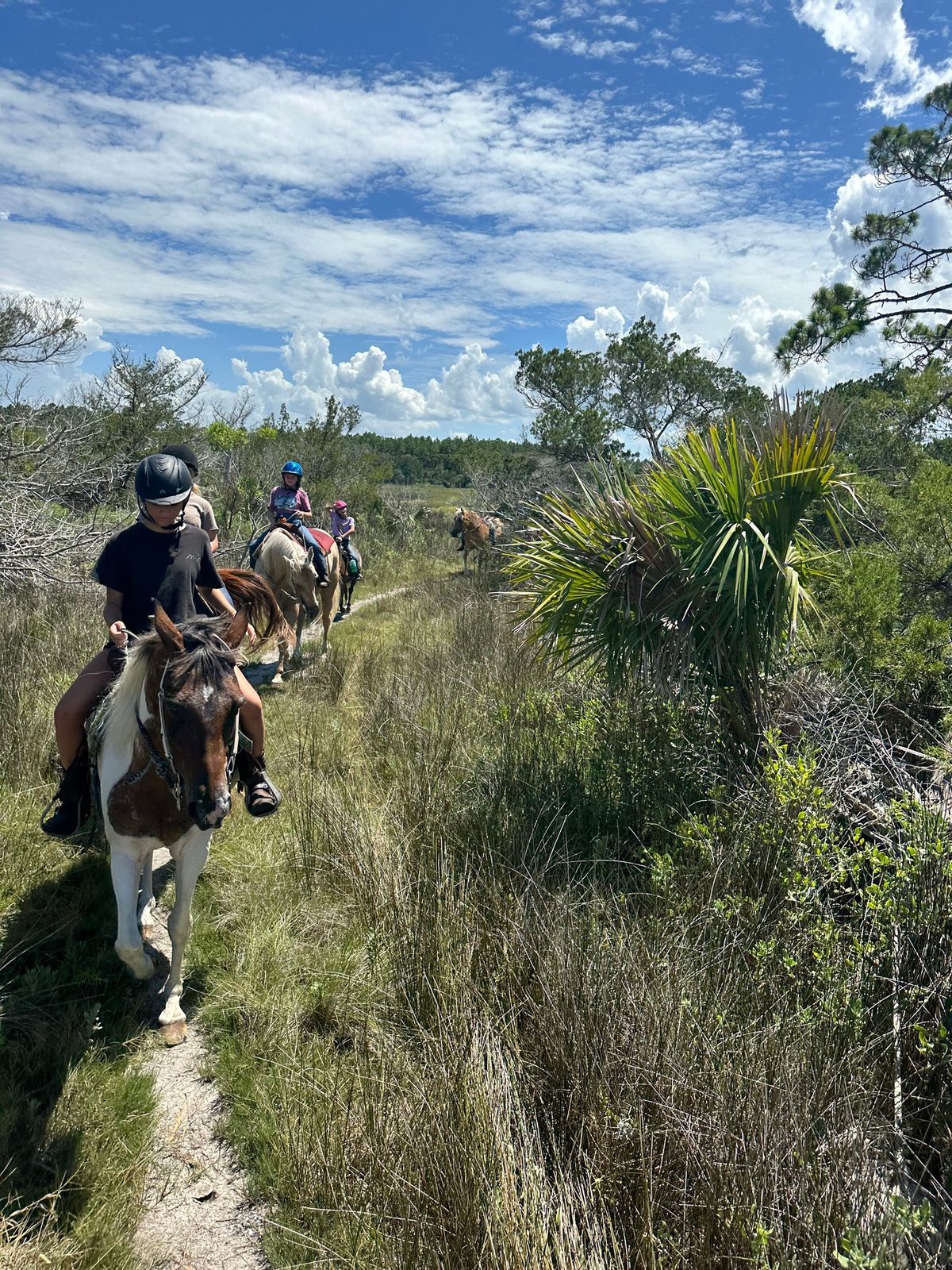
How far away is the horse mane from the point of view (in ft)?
9.88

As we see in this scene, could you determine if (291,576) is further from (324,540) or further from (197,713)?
(197,713)

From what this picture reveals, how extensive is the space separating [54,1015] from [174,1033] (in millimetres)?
554

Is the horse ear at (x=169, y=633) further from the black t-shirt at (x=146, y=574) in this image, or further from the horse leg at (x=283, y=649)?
the horse leg at (x=283, y=649)

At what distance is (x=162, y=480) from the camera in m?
3.73

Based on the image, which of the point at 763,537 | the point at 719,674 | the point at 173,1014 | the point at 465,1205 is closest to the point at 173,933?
the point at 173,1014

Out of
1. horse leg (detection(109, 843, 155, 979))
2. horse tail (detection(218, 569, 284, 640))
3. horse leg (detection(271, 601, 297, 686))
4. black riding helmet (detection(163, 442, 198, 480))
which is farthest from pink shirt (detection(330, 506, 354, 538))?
horse leg (detection(109, 843, 155, 979))

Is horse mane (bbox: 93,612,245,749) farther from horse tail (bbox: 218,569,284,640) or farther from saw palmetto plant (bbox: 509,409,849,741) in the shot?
saw palmetto plant (bbox: 509,409,849,741)

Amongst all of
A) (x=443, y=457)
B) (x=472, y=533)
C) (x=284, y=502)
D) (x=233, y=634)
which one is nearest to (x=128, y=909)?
(x=233, y=634)

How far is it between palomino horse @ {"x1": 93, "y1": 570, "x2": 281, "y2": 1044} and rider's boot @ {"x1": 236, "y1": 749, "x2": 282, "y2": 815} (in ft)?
1.26

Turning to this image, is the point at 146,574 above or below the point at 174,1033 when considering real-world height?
above

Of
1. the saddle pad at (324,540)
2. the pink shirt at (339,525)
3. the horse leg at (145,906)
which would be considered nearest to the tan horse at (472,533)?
the pink shirt at (339,525)

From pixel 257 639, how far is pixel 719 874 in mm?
4214

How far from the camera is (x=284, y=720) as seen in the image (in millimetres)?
7473

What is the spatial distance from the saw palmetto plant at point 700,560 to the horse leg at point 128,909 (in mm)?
3000
